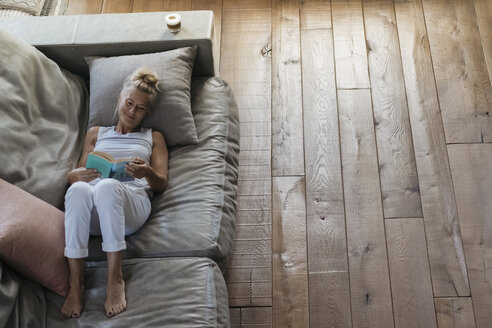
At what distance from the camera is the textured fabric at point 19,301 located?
1810mm

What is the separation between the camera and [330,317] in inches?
93.1

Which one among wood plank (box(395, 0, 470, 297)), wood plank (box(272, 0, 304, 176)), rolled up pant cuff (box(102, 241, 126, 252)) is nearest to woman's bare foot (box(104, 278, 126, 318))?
rolled up pant cuff (box(102, 241, 126, 252))

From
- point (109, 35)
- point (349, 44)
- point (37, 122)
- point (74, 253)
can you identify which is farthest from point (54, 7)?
point (74, 253)

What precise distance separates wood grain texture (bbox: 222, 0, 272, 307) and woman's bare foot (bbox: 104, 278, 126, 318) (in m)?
0.58

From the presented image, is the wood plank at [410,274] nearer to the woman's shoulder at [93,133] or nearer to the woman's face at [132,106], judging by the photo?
the woman's face at [132,106]

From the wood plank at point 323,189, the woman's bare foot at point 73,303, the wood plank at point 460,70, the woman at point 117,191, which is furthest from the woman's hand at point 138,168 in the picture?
the wood plank at point 460,70

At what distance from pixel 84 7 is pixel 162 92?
1359 mm

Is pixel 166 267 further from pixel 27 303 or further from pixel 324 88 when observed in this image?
pixel 324 88

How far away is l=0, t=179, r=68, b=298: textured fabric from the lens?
1.86 meters

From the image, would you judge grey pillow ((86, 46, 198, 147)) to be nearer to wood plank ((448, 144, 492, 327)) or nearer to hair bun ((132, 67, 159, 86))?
hair bun ((132, 67, 159, 86))

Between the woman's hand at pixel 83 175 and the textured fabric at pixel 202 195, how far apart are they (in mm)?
259

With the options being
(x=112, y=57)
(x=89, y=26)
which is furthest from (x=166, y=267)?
(x=89, y=26)

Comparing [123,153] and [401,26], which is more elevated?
[401,26]

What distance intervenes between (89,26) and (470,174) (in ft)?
6.34
